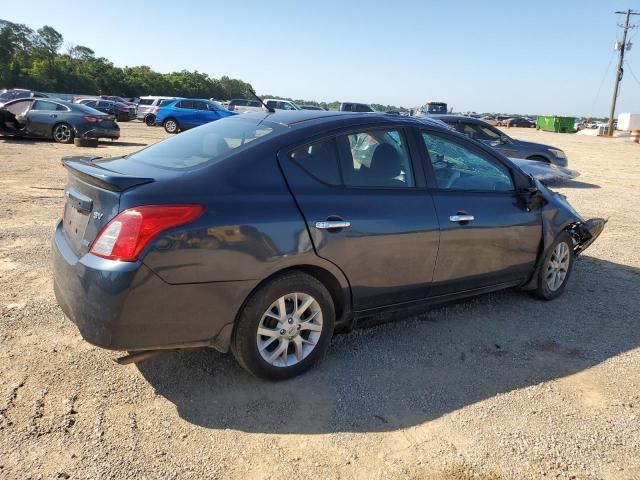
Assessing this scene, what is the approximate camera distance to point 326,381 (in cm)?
331

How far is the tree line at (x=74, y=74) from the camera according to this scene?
69.3m

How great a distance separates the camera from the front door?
3844 millimetres

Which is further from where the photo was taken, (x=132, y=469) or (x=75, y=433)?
(x=75, y=433)

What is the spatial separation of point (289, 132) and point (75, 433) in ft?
6.92

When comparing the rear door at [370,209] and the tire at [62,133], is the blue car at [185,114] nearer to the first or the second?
the tire at [62,133]

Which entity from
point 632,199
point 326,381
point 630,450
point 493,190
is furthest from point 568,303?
point 632,199

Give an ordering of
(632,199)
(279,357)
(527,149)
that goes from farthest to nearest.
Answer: (527,149)
(632,199)
(279,357)

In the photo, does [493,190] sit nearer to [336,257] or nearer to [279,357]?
[336,257]

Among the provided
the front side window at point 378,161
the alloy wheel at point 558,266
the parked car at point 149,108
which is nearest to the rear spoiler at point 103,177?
the front side window at point 378,161

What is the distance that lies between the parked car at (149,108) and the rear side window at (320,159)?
92.9ft

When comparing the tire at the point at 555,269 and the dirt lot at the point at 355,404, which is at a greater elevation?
the tire at the point at 555,269

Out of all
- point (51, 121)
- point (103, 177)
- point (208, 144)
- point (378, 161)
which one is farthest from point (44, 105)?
point (378, 161)

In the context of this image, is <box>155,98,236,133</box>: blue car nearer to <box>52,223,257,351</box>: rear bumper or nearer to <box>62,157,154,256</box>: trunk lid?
<box>62,157,154,256</box>: trunk lid

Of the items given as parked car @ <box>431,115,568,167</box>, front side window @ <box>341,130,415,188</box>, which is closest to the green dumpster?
parked car @ <box>431,115,568,167</box>
